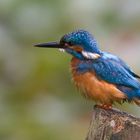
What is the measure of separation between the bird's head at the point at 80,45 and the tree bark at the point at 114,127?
1378 millimetres

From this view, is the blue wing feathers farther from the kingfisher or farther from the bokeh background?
the bokeh background

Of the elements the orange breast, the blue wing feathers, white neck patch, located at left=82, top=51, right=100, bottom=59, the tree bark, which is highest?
white neck patch, located at left=82, top=51, right=100, bottom=59

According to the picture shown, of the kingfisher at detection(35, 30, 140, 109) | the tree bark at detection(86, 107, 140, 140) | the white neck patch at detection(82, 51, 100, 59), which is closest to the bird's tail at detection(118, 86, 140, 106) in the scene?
the kingfisher at detection(35, 30, 140, 109)

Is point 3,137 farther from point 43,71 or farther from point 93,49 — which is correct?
point 93,49

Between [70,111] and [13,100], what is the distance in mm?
634

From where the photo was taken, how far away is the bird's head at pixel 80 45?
21.9 ft

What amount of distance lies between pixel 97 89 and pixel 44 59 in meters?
2.71

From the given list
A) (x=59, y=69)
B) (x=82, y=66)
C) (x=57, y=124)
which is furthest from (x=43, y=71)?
(x=82, y=66)

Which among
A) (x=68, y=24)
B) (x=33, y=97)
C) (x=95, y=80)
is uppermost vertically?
(x=68, y=24)

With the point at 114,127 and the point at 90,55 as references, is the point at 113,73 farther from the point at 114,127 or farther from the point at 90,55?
the point at 114,127

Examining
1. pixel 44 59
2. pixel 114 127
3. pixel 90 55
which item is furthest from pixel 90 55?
pixel 44 59

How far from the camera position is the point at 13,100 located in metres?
8.97

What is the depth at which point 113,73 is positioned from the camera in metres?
6.52

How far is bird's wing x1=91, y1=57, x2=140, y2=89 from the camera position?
6.50m
